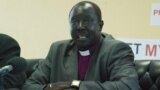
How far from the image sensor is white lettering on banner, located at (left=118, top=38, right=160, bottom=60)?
3471mm

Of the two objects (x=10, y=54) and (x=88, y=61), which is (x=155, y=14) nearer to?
(x=88, y=61)

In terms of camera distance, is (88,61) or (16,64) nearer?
(16,64)

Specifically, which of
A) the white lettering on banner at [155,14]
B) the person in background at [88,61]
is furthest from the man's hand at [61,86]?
the white lettering on banner at [155,14]

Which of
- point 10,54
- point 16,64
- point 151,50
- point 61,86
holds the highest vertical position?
point 16,64

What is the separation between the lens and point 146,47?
11.4 feet

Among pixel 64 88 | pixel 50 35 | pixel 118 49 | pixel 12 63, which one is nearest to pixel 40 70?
pixel 64 88

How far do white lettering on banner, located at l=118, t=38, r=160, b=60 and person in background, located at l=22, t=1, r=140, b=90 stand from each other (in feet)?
3.99

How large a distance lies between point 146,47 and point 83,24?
4.95 ft

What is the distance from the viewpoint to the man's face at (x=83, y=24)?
Answer: 2.13 m

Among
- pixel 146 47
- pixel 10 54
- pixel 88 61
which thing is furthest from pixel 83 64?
pixel 146 47

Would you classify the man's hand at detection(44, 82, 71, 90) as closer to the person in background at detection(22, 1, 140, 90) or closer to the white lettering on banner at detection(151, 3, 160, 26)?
the person in background at detection(22, 1, 140, 90)

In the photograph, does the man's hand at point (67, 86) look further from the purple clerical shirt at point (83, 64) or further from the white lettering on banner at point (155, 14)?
the white lettering on banner at point (155, 14)

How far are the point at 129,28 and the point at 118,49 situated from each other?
1.36 m

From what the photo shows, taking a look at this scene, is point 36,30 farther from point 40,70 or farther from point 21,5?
point 40,70
